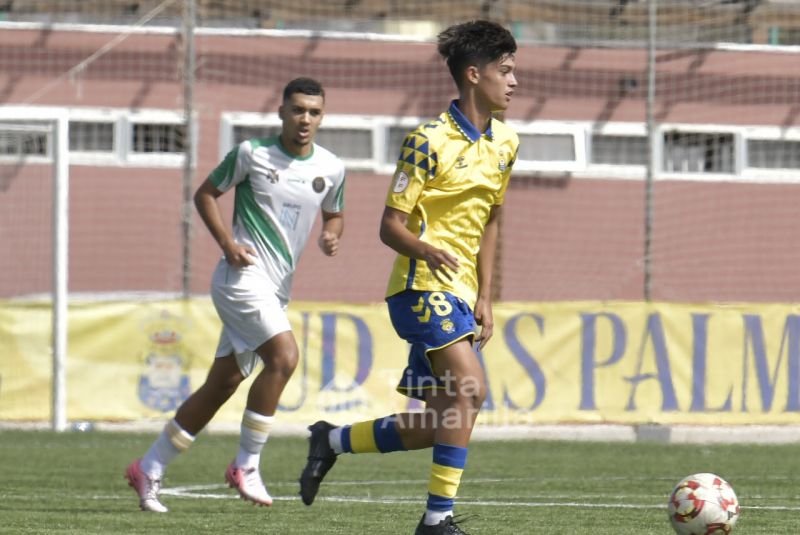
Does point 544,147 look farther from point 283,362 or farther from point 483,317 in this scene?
point 483,317

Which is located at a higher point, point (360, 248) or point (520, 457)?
point (360, 248)

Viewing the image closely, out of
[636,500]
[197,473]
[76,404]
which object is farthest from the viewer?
[76,404]

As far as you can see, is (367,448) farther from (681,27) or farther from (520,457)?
(681,27)

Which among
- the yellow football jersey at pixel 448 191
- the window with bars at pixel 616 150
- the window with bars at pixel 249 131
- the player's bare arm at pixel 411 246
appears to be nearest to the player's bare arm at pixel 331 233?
the yellow football jersey at pixel 448 191

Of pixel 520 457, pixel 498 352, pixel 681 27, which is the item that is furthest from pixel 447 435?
pixel 681 27

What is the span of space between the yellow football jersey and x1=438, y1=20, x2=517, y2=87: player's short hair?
0.60 feet

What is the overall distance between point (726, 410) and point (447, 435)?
8129 mm

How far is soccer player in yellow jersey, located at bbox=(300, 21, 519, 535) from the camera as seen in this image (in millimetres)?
6004

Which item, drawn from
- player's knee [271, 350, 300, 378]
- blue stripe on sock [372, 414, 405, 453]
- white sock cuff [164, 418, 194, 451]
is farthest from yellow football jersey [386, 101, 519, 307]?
white sock cuff [164, 418, 194, 451]

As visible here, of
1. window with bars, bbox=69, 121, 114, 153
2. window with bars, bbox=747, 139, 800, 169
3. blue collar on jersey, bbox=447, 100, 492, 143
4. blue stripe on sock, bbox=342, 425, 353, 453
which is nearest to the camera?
blue collar on jersey, bbox=447, 100, 492, 143

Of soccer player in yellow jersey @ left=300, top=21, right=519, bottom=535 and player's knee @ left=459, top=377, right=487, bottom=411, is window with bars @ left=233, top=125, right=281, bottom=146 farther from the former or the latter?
player's knee @ left=459, top=377, right=487, bottom=411

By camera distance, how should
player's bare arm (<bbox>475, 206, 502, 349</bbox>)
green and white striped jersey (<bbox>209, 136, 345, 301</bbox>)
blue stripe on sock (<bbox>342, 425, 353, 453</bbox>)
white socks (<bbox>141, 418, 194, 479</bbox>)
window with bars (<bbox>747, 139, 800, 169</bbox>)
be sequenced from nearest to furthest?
player's bare arm (<bbox>475, 206, 502, 349</bbox>)
blue stripe on sock (<bbox>342, 425, 353, 453</bbox>)
white socks (<bbox>141, 418, 194, 479</bbox>)
green and white striped jersey (<bbox>209, 136, 345, 301</bbox>)
window with bars (<bbox>747, 139, 800, 169</bbox>)

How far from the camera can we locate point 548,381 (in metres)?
13.8

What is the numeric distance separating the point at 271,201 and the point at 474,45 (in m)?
1.88
